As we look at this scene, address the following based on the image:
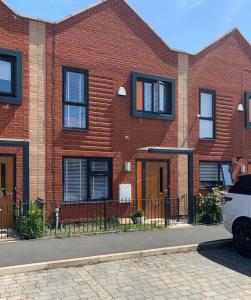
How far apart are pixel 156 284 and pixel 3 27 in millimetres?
8207

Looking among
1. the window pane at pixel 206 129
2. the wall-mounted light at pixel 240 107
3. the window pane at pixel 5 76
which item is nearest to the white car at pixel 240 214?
the window pane at pixel 206 129

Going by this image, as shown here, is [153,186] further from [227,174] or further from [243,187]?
[243,187]

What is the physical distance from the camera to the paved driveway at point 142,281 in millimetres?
6418

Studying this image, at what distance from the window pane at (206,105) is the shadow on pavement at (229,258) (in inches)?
272

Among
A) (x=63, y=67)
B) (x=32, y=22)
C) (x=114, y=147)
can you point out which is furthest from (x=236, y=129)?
(x=32, y=22)

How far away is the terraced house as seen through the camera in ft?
39.3

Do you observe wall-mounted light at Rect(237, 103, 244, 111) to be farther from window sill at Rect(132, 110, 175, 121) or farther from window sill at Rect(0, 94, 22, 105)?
window sill at Rect(0, 94, 22, 105)

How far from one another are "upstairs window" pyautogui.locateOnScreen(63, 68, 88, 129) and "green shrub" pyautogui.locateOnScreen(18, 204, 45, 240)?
125 inches

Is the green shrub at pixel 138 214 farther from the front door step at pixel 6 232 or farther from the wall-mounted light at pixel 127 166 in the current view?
the front door step at pixel 6 232

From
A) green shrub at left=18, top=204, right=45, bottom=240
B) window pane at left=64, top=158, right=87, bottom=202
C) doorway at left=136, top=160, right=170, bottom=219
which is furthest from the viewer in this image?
doorway at left=136, top=160, right=170, bottom=219

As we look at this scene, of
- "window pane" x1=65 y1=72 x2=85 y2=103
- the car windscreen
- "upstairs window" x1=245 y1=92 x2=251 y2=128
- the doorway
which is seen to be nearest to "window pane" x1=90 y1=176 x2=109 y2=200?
the doorway

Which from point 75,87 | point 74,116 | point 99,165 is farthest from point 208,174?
point 75,87

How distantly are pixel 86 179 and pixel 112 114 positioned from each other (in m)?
2.17

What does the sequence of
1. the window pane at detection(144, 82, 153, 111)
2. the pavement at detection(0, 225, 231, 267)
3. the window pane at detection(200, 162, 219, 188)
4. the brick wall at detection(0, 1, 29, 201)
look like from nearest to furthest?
1. the pavement at detection(0, 225, 231, 267)
2. the brick wall at detection(0, 1, 29, 201)
3. the window pane at detection(144, 82, 153, 111)
4. the window pane at detection(200, 162, 219, 188)
